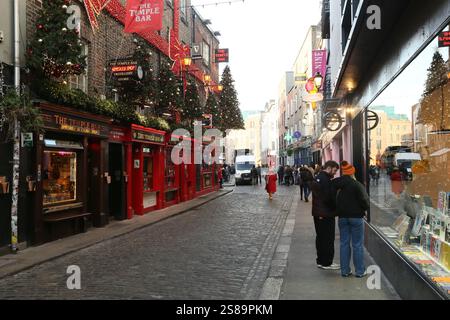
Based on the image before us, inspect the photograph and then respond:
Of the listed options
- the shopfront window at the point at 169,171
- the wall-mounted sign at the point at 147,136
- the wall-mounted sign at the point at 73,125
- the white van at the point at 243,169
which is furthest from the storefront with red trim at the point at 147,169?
the white van at the point at 243,169

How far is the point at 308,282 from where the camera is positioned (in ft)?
21.7

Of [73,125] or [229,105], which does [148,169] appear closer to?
[73,125]

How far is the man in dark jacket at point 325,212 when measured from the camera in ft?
24.0

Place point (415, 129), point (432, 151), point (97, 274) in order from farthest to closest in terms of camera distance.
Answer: point (97, 274)
point (415, 129)
point (432, 151)

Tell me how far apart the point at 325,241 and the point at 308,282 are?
102cm

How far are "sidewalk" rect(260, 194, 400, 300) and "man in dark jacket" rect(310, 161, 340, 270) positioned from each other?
24 centimetres

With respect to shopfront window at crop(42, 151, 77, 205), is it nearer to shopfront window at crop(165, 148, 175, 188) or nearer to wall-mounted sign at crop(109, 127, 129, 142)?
wall-mounted sign at crop(109, 127, 129, 142)

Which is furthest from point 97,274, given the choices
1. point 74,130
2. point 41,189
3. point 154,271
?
point 74,130

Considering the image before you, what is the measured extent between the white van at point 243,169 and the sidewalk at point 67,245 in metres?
23.2

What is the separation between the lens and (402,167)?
6.93m

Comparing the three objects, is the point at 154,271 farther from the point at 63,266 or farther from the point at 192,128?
the point at 192,128

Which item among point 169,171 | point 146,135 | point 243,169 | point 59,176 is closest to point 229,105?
point 243,169

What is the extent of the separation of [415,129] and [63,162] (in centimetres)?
877

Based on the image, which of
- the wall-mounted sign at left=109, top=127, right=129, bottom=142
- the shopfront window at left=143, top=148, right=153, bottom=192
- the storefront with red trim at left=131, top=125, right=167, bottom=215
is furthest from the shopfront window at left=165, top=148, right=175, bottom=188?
the wall-mounted sign at left=109, top=127, right=129, bottom=142
